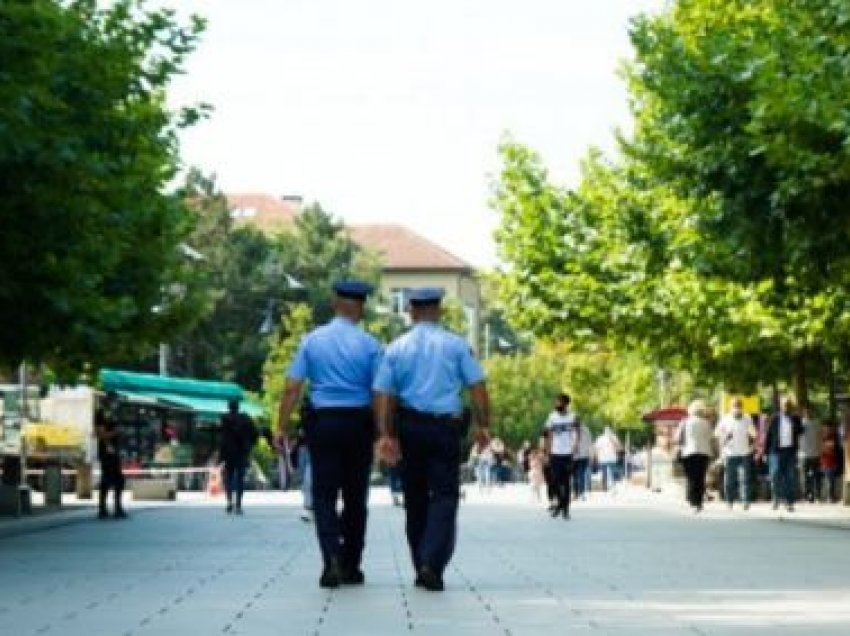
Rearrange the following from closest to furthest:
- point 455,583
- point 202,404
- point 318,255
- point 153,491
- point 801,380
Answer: point 455,583 < point 801,380 < point 153,491 < point 202,404 < point 318,255

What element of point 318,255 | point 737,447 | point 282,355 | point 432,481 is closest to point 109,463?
point 737,447

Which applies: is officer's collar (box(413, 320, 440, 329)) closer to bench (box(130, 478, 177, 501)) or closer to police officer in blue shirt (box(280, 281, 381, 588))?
police officer in blue shirt (box(280, 281, 381, 588))

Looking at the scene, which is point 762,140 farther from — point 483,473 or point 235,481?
point 483,473

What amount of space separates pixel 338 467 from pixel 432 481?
76 centimetres

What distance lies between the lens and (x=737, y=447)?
3603 centimetres

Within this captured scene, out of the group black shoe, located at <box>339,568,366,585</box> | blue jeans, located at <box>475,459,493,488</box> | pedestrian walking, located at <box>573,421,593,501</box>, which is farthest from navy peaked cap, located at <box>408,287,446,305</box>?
blue jeans, located at <box>475,459,493,488</box>

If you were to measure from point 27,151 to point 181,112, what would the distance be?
10.5m

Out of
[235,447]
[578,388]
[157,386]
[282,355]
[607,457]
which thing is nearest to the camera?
[235,447]

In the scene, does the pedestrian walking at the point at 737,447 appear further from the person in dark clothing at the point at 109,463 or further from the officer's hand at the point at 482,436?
the officer's hand at the point at 482,436

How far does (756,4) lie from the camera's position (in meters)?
34.7

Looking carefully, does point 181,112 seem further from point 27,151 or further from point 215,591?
point 215,591

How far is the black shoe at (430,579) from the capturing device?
14234mm

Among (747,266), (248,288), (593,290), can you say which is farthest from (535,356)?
(747,266)

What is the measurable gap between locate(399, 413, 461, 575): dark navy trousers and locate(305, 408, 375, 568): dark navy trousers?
327mm
